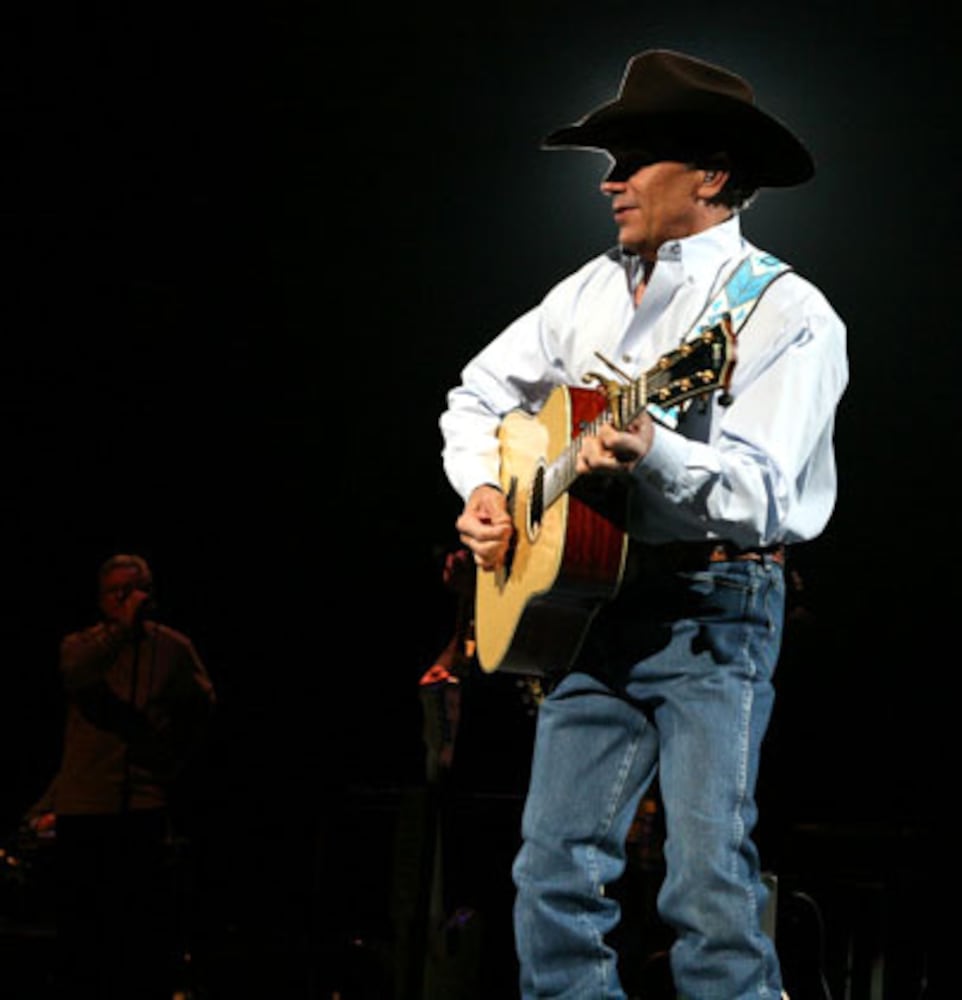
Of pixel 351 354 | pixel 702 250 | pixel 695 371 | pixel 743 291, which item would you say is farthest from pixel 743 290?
pixel 351 354

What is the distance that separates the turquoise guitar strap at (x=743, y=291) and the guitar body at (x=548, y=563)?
0.27 meters

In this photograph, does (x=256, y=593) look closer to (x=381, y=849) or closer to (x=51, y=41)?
(x=381, y=849)

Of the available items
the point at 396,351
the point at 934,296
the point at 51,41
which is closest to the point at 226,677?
the point at 396,351

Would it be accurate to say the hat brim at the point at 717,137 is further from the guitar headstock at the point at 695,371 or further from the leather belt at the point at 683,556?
the leather belt at the point at 683,556

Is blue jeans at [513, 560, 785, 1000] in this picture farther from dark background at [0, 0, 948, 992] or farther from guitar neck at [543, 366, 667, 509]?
dark background at [0, 0, 948, 992]

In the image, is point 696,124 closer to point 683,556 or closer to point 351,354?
point 683,556

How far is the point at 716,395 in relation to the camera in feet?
9.69

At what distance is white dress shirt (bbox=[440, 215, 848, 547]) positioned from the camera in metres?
2.75

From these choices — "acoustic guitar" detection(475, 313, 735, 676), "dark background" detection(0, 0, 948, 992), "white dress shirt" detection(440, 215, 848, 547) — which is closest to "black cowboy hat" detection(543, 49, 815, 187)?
"white dress shirt" detection(440, 215, 848, 547)

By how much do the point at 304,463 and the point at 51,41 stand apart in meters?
3.11

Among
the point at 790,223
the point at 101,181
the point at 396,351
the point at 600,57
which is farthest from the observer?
the point at 396,351

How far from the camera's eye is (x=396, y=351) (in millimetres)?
9156

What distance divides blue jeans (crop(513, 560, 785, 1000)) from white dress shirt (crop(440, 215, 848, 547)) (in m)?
0.18

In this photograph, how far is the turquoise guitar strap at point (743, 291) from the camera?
3.00 metres
